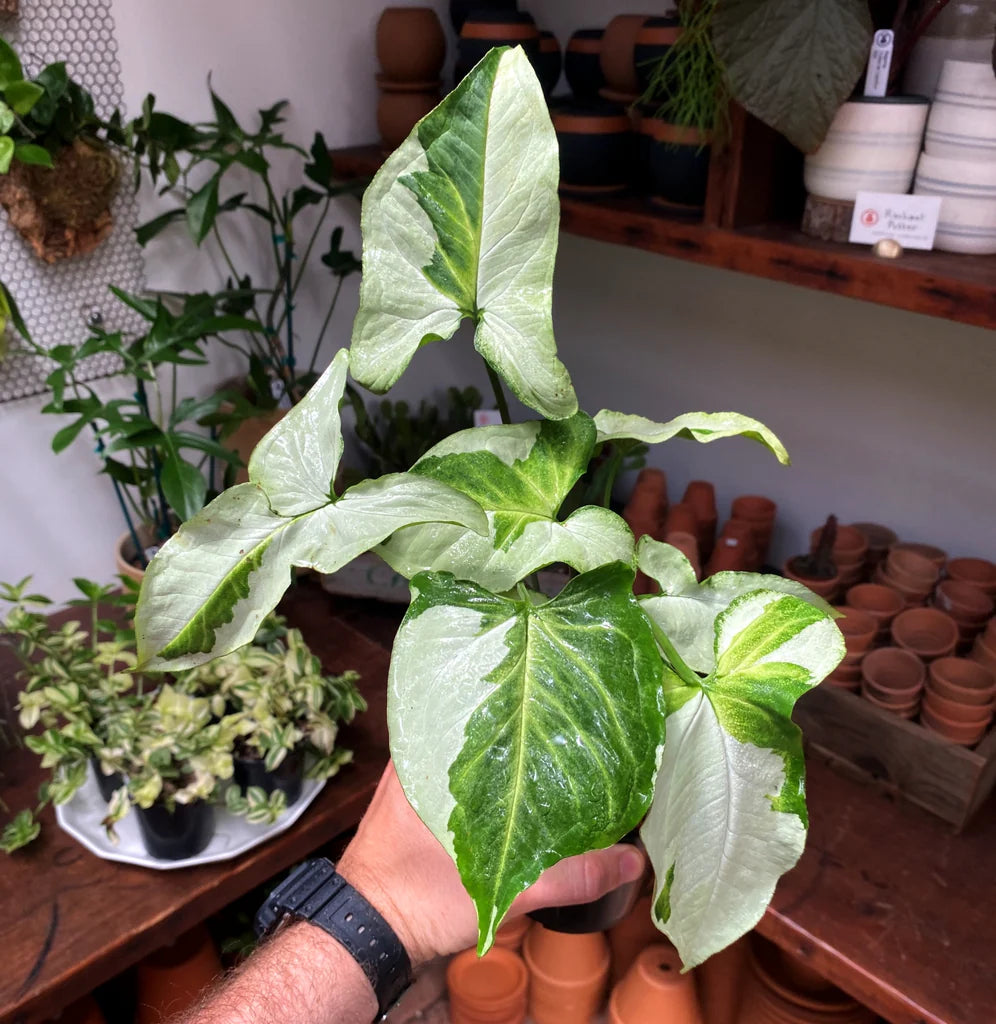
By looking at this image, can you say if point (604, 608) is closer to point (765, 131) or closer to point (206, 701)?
point (206, 701)

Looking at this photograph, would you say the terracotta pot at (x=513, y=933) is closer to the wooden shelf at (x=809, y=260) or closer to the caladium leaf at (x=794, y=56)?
the wooden shelf at (x=809, y=260)

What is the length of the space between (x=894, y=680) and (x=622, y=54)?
34.2 inches

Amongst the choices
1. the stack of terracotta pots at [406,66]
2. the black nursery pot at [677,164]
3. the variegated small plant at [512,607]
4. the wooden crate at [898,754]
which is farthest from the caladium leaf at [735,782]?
the stack of terracotta pots at [406,66]

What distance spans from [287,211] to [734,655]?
111 cm

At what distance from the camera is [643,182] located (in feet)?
3.77

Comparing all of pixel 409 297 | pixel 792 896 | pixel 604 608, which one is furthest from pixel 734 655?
pixel 792 896

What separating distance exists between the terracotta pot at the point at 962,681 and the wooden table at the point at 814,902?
0.16 meters

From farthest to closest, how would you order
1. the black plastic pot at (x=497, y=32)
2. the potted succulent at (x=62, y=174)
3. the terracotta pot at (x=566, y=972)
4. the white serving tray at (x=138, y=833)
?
the black plastic pot at (x=497, y=32), the terracotta pot at (x=566, y=972), the potted succulent at (x=62, y=174), the white serving tray at (x=138, y=833)

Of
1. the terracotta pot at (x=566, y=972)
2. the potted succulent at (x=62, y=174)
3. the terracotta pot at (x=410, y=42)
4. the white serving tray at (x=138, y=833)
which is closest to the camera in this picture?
the white serving tray at (x=138, y=833)

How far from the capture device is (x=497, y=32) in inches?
47.9

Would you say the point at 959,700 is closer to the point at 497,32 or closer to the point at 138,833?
the point at 138,833

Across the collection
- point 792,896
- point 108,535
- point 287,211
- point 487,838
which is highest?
point 287,211

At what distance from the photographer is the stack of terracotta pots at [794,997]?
0.99 m

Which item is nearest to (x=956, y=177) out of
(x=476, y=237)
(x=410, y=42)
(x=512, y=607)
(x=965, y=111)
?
(x=965, y=111)
